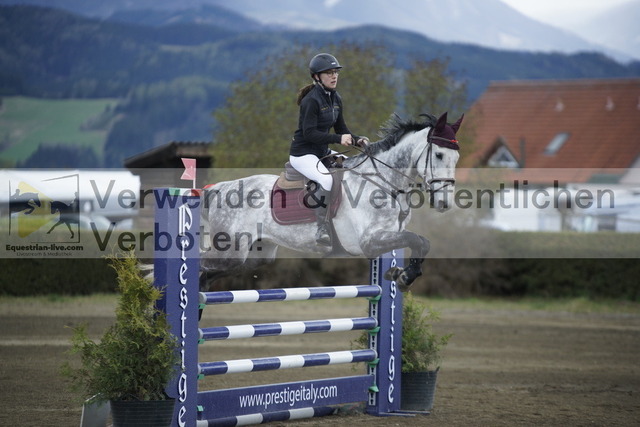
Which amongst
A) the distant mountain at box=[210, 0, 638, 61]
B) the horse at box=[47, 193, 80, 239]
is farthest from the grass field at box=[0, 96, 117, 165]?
the distant mountain at box=[210, 0, 638, 61]

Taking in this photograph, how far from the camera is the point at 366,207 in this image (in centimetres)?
550

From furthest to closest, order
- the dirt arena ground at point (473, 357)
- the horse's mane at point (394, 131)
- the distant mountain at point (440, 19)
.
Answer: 1. the distant mountain at point (440, 19)
2. the dirt arena ground at point (473, 357)
3. the horse's mane at point (394, 131)

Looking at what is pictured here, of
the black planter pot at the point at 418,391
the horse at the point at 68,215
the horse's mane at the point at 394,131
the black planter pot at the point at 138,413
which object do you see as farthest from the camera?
the horse at the point at 68,215

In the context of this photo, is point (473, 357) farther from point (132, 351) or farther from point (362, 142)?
point (132, 351)

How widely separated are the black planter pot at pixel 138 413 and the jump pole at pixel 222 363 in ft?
0.69

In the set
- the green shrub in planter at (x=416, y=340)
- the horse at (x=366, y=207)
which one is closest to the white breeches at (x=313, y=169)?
the horse at (x=366, y=207)

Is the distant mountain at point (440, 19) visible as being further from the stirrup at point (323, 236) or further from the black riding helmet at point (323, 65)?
the stirrup at point (323, 236)

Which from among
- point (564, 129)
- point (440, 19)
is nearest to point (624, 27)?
Answer: point (440, 19)

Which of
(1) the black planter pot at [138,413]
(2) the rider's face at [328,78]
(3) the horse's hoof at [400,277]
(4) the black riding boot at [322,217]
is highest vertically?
(2) the rider's face at [328,78]

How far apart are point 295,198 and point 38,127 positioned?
5546cm

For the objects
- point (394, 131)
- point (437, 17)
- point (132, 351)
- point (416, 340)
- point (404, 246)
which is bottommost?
point (416, 340)

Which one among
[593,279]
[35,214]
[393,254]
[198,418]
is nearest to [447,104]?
[593,279]

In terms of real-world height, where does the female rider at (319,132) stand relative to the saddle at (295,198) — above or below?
above

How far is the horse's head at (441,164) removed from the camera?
519 centimetres
